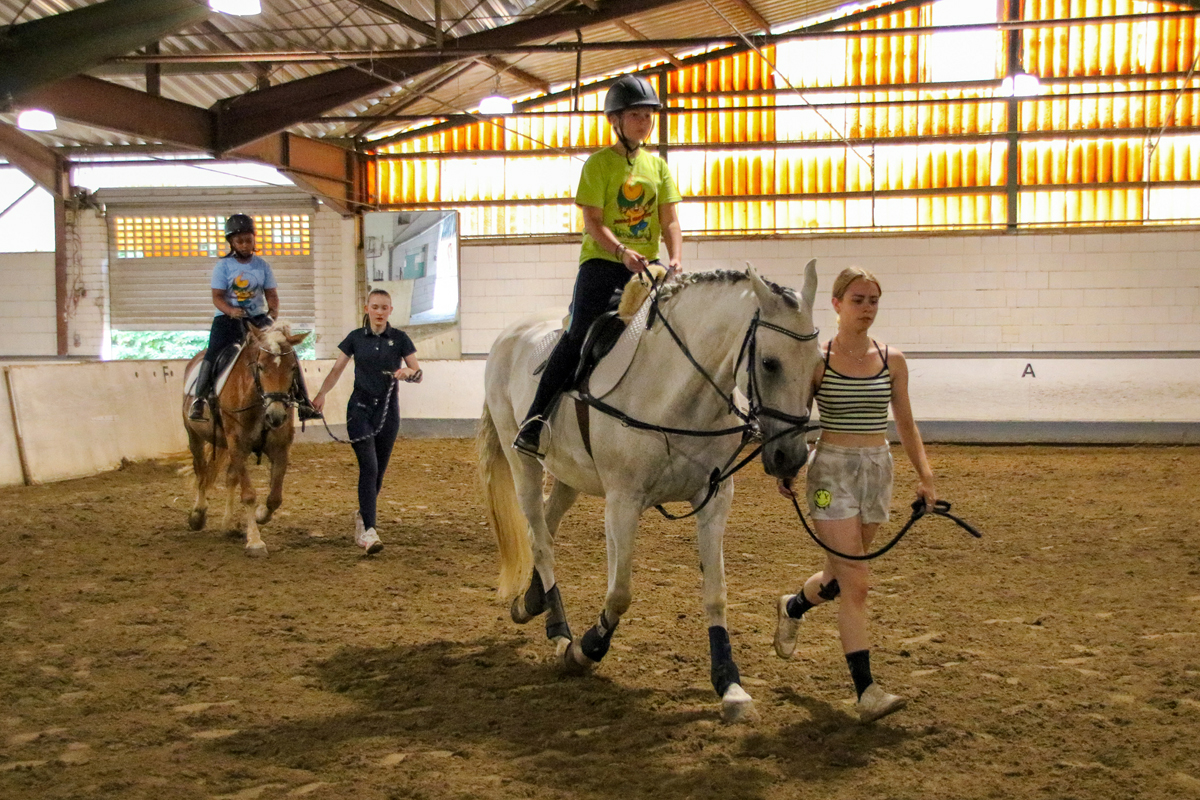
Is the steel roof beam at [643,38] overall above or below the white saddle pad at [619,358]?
above

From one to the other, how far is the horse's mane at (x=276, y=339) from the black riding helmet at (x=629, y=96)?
4167 millimetres

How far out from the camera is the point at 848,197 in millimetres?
18297

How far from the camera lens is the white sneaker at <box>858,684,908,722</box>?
12.9 ft

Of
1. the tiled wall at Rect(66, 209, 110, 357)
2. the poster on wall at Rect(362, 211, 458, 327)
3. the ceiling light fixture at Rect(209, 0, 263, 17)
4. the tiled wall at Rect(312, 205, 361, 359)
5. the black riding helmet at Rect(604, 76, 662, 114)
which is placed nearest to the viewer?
the black riding helmet at Rect(604, 76, 662, 114)

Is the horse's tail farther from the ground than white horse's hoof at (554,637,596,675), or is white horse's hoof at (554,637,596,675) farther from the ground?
the horse's tail

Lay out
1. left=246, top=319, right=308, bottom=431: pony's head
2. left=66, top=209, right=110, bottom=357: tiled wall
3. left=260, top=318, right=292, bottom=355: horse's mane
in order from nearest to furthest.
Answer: left=246, top=319, right=308, bottom=431: pony's head, left=260, top=318, right=292, bottom=355: horse's mane, left=66, top=209, right=110, bottom=357: tiled wall

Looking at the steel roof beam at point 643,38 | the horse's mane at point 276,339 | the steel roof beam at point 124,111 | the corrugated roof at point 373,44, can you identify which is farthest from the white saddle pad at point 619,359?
the steel roof beam at point 643,38

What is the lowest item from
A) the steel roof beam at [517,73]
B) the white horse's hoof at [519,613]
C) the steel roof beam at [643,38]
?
the white horse's hoof at [519,613]

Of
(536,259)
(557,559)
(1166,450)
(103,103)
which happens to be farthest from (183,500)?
(1166,450)

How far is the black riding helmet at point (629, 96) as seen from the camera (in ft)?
15.4

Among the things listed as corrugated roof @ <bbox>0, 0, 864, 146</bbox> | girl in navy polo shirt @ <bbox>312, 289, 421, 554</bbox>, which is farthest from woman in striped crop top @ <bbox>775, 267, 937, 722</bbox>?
corrugated roof @ <bbox>0, 0, 864, 146</bbox>

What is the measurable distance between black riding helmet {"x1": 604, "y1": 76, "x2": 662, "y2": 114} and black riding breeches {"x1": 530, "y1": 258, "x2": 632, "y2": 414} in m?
0.70

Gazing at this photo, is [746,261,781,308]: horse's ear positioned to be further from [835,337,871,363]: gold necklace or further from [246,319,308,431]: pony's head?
[246,319,308,431]: pony's head

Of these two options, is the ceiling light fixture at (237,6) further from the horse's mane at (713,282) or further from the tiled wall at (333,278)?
the tiled wall at (333,278)
